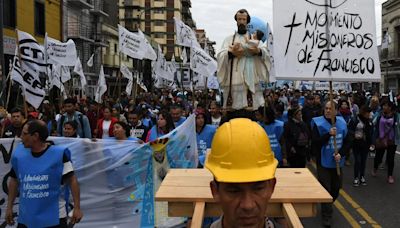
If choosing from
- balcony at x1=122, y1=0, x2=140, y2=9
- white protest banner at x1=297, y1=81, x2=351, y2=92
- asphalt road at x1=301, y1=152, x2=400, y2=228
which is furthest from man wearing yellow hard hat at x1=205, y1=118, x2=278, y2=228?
balcony at x1=122, y1=0, x2=140, y2=9

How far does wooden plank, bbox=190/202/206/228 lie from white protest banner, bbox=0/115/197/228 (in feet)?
11.0

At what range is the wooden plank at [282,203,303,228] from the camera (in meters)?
2.51

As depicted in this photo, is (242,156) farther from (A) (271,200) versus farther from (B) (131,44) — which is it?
(B) (131,44)

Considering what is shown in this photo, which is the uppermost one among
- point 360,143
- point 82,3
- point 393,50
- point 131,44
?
point 82,3

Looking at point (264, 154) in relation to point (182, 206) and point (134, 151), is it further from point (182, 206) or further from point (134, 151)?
point (134, 151)

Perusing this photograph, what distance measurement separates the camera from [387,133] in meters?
10.1

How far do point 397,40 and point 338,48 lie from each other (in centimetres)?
4522

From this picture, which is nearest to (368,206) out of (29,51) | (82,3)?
(29,51)

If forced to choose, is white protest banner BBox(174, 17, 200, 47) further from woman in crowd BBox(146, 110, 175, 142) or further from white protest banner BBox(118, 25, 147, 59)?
woman in crowd BBox(146, 110, 175, 142)

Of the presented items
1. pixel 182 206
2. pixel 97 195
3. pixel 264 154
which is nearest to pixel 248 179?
pixel 264 154

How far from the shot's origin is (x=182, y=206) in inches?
121

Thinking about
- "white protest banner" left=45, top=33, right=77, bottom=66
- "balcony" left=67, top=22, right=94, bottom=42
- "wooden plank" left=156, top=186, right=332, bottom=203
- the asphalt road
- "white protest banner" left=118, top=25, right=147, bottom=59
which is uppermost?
"balcony" left=67, top=22, right=94, bottom=42

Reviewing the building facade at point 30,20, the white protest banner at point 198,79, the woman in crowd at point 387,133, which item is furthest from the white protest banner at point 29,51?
the building facade at point 30,20

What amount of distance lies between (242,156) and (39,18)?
88.9ft
